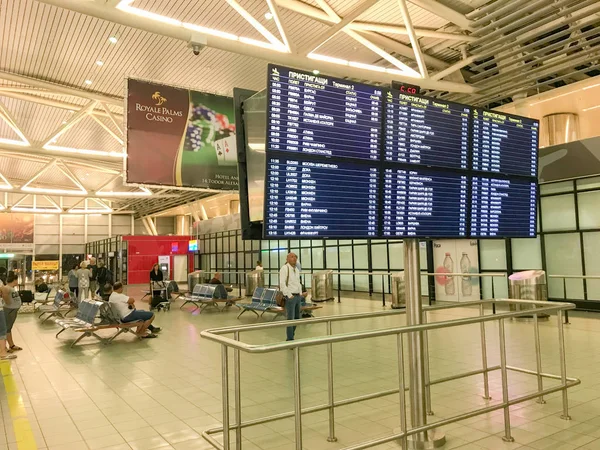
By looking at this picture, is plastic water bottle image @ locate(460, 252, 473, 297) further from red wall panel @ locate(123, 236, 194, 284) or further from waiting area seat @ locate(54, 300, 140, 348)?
red wall panel @ locate(123, 236, 194, 284)

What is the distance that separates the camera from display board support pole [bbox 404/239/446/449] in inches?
167

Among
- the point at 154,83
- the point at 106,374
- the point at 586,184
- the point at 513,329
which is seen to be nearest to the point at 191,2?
the point at 154,83

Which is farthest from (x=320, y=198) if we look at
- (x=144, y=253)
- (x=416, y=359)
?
(x=144, y=253)

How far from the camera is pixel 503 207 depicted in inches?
199

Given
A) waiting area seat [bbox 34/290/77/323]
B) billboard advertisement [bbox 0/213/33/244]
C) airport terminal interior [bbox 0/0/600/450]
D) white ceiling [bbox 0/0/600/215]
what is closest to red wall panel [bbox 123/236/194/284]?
airport terminal interior [bbox 0/0/600/450]

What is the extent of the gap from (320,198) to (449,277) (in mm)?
14460

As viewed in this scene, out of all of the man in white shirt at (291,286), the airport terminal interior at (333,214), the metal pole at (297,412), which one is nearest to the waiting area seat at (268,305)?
the airport terminal interior at (333,214)

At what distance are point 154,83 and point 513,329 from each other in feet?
31.7

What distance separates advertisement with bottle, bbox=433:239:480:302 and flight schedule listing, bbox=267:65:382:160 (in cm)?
1283

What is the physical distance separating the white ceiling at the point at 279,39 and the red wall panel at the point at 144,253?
65.9ft

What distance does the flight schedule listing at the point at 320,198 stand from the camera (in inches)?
140

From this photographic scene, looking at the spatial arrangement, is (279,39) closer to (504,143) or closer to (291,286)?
(291,286)

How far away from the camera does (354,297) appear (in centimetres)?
1988

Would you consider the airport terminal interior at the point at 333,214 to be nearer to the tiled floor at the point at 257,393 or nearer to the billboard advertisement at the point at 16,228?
the tiled floor at the point at 257,393
